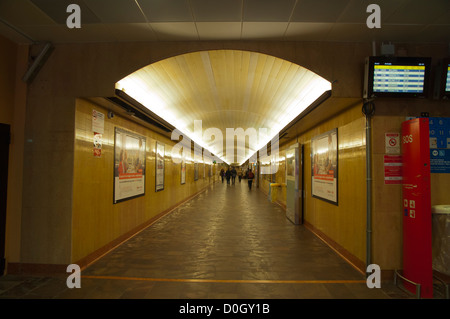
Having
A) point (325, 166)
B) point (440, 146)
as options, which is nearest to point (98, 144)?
point (325, 166)

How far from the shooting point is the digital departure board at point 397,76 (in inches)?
134

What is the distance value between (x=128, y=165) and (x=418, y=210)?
525 cm

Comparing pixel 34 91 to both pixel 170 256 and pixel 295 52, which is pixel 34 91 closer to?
pixel 170 256

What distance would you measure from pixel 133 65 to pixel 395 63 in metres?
3.96

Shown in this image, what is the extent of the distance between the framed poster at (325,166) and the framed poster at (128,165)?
4.39 m

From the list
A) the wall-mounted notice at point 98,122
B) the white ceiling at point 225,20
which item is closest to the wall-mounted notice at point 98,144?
the wall-mounted notice at point 98,122

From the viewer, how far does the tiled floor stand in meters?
3.11

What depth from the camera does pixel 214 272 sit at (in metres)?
3.72

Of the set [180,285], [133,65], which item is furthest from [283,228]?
[133,65]

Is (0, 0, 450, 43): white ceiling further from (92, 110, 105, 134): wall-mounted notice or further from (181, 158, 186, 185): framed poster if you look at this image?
(181, 158, 186, 185): framed poster

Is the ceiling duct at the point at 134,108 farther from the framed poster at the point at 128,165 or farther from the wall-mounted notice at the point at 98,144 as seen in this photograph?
the wall-mounted notice at the point at 98,144

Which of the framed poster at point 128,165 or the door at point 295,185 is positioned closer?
the framed poster at point 128,165

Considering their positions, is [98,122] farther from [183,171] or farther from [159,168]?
[183,171]

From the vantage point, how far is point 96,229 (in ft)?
13.8
